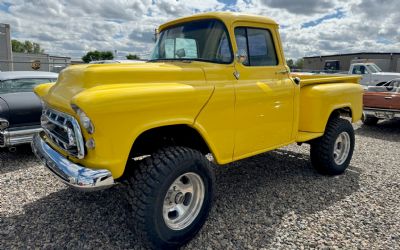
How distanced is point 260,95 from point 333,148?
1885mm

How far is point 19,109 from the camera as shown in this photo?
5086 mm

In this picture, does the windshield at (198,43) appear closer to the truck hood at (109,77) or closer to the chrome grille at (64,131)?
the truck hood at (109,77)

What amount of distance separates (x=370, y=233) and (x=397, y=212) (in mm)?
755

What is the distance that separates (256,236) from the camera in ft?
10.4

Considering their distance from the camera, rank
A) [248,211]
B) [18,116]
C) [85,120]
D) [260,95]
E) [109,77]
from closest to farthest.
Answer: [85,120], [109,77], [260,95], [248,211], [18,116]

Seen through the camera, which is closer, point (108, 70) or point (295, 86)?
point (108, 70)

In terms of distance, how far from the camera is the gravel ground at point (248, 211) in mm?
3082

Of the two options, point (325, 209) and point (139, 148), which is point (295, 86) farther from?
point (139, 148)

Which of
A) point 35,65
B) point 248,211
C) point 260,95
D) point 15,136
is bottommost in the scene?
point 248,211

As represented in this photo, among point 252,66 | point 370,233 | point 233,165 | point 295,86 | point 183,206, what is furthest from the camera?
point 233,165

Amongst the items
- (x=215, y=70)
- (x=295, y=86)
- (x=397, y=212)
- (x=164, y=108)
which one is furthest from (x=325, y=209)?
(x=164, y=108)

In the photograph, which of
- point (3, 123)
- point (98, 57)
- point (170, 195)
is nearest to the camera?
point (170, 195)

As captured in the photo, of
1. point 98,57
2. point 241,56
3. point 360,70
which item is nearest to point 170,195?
point 241,56

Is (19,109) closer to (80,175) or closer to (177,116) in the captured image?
(80,175)
